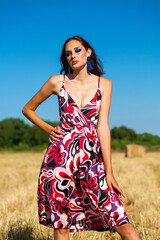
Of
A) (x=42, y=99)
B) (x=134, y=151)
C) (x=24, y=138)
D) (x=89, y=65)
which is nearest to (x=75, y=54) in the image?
(x=89, y=65)

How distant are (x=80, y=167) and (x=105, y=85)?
0.66 meters

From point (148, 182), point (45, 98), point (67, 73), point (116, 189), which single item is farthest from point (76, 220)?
point (148, 182)

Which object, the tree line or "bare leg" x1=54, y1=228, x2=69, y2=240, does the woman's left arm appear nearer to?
"bare leg" x1=54, y1=228, x2=69, y2=240

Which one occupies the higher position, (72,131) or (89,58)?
(89,58)

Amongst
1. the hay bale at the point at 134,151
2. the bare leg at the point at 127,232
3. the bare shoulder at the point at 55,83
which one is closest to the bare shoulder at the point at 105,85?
the bare shoulder at the point at 55,83

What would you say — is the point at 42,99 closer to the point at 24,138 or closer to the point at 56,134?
the point at 56,134

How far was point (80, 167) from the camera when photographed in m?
2.09

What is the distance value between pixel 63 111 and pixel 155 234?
1803 mm

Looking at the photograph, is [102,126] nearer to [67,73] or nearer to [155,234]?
[67,73]

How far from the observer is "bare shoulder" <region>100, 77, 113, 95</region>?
2273 mm

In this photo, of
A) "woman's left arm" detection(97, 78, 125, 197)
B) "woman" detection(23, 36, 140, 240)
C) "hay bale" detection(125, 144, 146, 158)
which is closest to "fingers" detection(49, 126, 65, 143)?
"woman" detection(23, 36, 140, 240)

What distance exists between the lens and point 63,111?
2250mm

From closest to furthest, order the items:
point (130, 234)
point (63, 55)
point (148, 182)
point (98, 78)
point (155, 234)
Answer: 1. point (130, 234)
2. point (98, 78)
3. point (63, 55)
4. point (155, 234)
5. point (148, 182)

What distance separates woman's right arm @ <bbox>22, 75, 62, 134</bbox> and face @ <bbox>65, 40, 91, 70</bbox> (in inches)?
6.0
